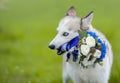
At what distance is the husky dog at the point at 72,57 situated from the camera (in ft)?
11.4

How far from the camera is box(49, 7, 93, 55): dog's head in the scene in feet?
11.3

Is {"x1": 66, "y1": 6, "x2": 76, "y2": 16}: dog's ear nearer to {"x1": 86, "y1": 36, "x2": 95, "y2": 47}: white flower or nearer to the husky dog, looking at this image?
the husky dog

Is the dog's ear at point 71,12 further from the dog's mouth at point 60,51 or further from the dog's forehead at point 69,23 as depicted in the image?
the dog's mouth at point 60,51

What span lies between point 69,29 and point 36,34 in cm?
46

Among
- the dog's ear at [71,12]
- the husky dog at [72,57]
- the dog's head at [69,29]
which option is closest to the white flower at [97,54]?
the husky dog at [72,57]

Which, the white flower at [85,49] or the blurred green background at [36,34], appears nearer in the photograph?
the white flower at [85,49]

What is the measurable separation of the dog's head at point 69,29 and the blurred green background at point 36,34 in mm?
247

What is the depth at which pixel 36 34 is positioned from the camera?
3859mm

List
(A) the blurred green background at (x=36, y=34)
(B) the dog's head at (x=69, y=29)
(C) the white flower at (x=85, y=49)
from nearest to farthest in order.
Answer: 1. (B) the dog's head at (x=69, y=29)
2. (C) the white flower at (x=85, y=49)
3. (A) the blurred green background at (x=36, y=34)

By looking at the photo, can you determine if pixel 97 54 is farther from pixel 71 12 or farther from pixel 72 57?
pixel 71 12

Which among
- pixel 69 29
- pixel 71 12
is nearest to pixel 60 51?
pixel 69 29

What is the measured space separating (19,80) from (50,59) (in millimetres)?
279

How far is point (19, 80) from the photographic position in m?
3.86

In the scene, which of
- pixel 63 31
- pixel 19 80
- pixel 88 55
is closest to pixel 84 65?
pixel 88 55
